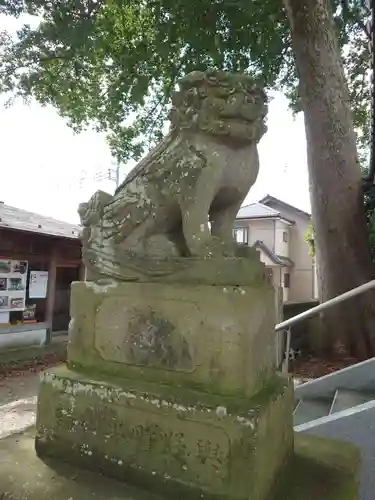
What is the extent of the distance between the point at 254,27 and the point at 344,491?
301 inches

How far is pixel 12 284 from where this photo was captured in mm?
7867

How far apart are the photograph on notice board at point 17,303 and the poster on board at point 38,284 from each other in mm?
338

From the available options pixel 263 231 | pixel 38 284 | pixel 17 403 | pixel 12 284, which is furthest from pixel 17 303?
pixel 263 231

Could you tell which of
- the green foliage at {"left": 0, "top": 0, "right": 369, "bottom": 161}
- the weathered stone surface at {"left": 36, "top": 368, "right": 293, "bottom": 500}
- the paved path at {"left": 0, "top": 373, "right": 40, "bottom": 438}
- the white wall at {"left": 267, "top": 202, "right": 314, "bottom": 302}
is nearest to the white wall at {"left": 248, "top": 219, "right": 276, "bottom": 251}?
the white wall at {"left": 267, "top": 202, "right": 314, "bottom": 302}

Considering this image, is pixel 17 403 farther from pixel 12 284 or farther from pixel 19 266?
pixel 19 266

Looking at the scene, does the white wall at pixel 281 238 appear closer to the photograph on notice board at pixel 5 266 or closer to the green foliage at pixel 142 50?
the green foliage at pixel 142 50

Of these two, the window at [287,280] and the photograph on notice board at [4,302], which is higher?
the window at [287,280]

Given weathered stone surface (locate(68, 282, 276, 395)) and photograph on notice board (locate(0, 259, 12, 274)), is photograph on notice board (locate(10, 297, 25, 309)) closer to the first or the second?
photograph on notice board (locate(0, 259, 12, 274))

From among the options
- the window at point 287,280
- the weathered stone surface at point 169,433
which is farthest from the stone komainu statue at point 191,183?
the window at point 287,280

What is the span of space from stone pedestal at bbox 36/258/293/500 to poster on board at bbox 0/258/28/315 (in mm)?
6654

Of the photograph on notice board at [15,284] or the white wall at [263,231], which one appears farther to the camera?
the white wall at [263,231]

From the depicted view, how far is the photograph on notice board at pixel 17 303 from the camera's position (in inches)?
307

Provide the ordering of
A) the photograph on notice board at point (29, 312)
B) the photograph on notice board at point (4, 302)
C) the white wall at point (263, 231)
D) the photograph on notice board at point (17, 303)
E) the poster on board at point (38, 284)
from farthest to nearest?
the white wall at point (263, 231) → the poster on board at point (38, 284) → the photograph on notice board at point (29, 312) → the photograph on notice board at point (17, 303) → the photograph on notice board at point (4, 302)

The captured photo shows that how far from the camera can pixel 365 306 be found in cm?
573
